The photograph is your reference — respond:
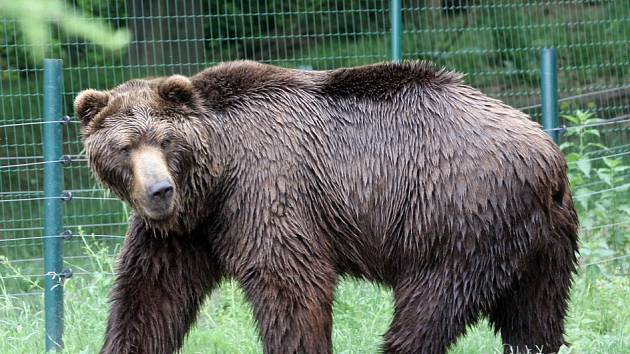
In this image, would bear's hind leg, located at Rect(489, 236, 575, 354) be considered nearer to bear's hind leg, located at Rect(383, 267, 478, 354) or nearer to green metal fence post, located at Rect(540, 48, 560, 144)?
bear's hind leg, located at Rect(383, 267, 478, 354)

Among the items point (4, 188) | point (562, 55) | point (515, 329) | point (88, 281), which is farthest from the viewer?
point (562, 55)

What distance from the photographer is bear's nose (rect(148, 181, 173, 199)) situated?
4.90m

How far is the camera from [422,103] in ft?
18.1

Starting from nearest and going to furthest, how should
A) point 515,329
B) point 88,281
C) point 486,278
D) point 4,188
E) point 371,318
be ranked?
point 486,278 < point 515,329 < point 371,318 < point 88,281 < point 4,188

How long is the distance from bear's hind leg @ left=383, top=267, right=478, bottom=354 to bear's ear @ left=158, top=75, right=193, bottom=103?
156cm

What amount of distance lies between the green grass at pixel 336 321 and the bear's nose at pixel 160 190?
165 centimetres

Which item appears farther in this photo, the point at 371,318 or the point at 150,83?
the point at 371,318

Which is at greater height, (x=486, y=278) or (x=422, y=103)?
(x=422, y=103)

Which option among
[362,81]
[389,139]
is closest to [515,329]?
[389,139]

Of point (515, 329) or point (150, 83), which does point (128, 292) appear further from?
point (515, 329)

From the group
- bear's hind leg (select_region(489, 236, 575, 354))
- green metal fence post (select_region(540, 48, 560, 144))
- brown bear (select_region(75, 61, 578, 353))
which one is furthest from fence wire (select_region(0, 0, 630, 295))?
bear's hind leg (select_region(489, 236, 575, 354))

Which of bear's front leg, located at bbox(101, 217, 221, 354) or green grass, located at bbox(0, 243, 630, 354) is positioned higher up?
bear's front leg, located at bbox(101, 217, 221, 354)

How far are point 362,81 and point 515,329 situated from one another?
5.37 feet

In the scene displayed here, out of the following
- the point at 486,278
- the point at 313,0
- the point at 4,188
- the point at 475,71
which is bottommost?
the point at 486,278
